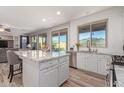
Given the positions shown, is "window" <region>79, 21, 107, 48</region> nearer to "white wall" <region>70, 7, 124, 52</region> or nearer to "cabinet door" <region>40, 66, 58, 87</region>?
"white wall" <region>70, 7, 124, 52</region>

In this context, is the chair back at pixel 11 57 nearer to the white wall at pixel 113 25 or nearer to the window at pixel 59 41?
the window at pixel 59 41

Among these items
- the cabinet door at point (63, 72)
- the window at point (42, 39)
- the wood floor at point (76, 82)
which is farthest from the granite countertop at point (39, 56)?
the window at point (42, 39)

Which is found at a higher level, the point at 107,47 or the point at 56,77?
the point at 107,47

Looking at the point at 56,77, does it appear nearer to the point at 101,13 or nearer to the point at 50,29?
the point at 101,13

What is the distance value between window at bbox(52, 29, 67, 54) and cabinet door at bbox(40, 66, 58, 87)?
138 inches

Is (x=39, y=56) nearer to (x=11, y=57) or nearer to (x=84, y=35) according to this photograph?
(x=11, y=57)

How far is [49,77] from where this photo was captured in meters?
2.22

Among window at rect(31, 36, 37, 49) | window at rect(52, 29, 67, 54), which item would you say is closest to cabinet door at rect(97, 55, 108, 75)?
window at rect(52, 29, 67, 54)

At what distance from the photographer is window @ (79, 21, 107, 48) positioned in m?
4.14
